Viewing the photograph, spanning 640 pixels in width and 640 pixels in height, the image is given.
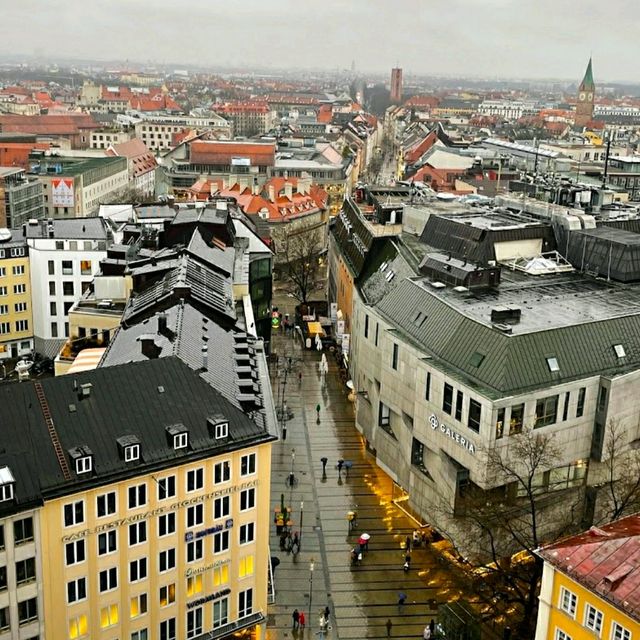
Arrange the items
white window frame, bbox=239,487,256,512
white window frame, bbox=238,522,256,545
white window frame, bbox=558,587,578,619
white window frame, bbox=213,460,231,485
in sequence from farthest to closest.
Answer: white window frame, bbox=238,522,256,545, white window frame, bbox=239,487,256,512, white window frame, bbox=213,460,231,485, white window frame, bbox=558,587,578,619

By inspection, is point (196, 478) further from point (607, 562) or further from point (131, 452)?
point (607, 562)

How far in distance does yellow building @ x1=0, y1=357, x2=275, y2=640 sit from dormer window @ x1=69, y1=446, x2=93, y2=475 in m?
0.05

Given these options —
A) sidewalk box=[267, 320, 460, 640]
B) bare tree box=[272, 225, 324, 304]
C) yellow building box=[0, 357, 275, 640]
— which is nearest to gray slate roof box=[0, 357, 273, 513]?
yellow building box=[0, 357, 275, 640]

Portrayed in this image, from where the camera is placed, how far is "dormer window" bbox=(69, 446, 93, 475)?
45469mm

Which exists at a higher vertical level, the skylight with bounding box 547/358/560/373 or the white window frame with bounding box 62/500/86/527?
the skylight with bounding box 547/358/560/373

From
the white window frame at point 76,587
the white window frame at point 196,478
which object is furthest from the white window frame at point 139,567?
the white window frame at point 196,478

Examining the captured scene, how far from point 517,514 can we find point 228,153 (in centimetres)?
14586

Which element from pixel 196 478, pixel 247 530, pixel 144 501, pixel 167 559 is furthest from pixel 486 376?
pixel 144 501

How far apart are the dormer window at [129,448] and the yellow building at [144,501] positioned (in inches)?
3.5

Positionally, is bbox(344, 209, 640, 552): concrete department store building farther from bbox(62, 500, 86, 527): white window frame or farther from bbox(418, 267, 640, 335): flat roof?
bbox(62, 500, 86, 527): white window frame

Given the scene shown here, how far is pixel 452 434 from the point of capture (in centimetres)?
6397

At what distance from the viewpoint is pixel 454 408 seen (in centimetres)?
6341

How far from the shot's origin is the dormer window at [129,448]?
4706 centimetres

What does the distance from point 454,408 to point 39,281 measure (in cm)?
6107
